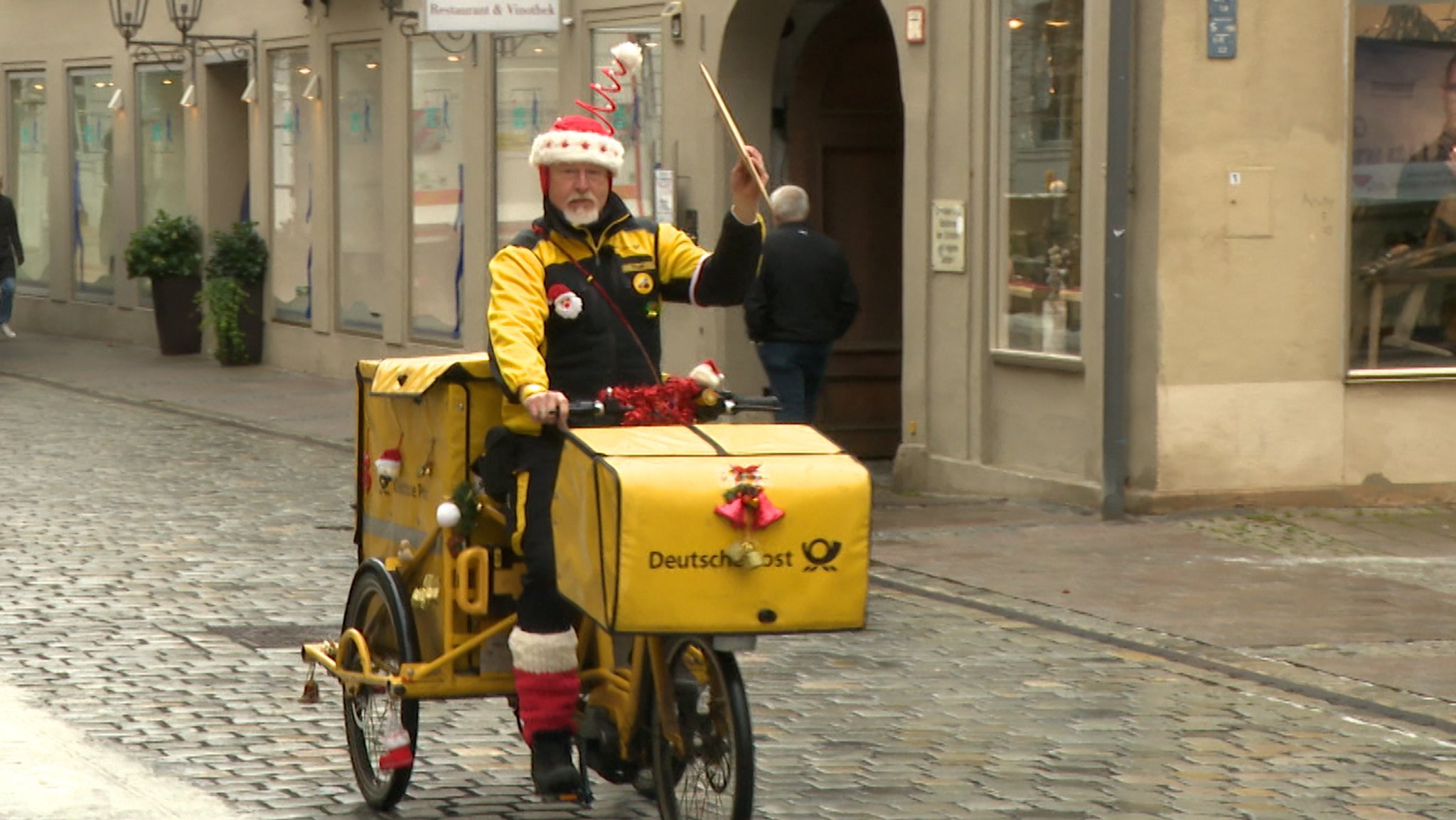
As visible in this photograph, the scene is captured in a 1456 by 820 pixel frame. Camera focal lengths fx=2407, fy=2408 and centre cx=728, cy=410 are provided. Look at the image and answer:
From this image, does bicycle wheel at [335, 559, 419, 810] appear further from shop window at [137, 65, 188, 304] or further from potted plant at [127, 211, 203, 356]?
shop window at [137, 65, 188, 304]

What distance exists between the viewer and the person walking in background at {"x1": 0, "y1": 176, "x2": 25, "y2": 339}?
2731 cm

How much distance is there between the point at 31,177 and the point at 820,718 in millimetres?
25490

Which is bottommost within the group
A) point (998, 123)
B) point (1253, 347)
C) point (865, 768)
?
point (865, 768)

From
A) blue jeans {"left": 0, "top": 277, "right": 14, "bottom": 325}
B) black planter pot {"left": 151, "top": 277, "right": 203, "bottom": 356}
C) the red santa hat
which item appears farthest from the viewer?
blue jeans {"left": 0, "top": 277, "right": 14, "bottom": 325}

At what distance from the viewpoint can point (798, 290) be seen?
13141 millimetres

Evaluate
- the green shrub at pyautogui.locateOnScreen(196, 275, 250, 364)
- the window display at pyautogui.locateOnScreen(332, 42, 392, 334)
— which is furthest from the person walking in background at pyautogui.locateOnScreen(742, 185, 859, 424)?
the green shrub at pyautogui.locateOnScreen(196, 275, 250, 364)

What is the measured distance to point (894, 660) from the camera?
29.3 ft

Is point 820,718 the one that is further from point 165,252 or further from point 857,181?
point 165,252

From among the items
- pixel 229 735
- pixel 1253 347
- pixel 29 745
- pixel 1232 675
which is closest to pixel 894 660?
pixel 1232 675

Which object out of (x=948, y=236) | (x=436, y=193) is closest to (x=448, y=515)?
(x=948, y=236)

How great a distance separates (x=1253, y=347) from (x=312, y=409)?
9.29m

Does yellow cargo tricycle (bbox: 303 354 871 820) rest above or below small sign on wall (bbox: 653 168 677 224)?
below

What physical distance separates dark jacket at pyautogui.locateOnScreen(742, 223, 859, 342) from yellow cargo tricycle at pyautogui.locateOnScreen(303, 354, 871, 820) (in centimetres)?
623

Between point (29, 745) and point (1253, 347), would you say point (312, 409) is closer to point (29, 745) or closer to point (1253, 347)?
point (1253, 347)
